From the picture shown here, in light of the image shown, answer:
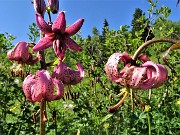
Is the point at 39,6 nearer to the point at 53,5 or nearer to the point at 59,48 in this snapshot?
the point at 53,5

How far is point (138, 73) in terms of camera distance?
0.87m

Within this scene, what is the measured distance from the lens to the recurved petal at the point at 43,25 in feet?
3.26

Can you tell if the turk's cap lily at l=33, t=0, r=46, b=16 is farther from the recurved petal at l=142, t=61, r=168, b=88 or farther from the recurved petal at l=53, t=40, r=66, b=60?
the recurved petal at l=142, t=61, r=168, b=88

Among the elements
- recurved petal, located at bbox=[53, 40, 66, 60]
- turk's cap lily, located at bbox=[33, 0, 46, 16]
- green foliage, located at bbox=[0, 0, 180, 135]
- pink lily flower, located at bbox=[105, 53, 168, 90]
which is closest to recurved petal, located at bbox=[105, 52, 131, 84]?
pink lily flower, located at bbox=[105, 53, 168, 90]

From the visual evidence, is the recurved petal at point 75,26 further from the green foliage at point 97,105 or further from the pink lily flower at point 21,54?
the green foliage at point 97,105

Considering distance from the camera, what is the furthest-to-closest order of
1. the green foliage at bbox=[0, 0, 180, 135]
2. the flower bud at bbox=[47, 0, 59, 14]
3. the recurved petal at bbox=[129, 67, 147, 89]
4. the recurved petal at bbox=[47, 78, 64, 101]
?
the green foliage at bbox=[0, 0, 180, 135]
the flower bud at bbox=[47, 0, 59, 14]
the recurved petal at bbox=[47, 78, 64, 101]
the recurved petal at bbox=[129, 67, 147, 89]

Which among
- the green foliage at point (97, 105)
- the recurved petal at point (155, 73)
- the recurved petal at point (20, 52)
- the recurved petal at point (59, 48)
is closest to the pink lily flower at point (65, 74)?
the recurved petal at point (59, 48)

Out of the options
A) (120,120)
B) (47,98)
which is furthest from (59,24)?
(120,120)

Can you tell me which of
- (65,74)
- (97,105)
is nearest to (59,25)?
(65,74)

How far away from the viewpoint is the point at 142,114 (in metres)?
2.29

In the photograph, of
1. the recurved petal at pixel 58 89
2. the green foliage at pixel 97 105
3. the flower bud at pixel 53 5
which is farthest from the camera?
the green foliage at pixel 97 105

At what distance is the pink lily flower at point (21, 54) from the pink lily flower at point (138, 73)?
1.06 ft

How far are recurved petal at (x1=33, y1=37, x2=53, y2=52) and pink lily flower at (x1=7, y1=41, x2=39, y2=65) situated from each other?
4.8 inches

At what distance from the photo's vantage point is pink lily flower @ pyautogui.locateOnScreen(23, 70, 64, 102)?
0.96m
